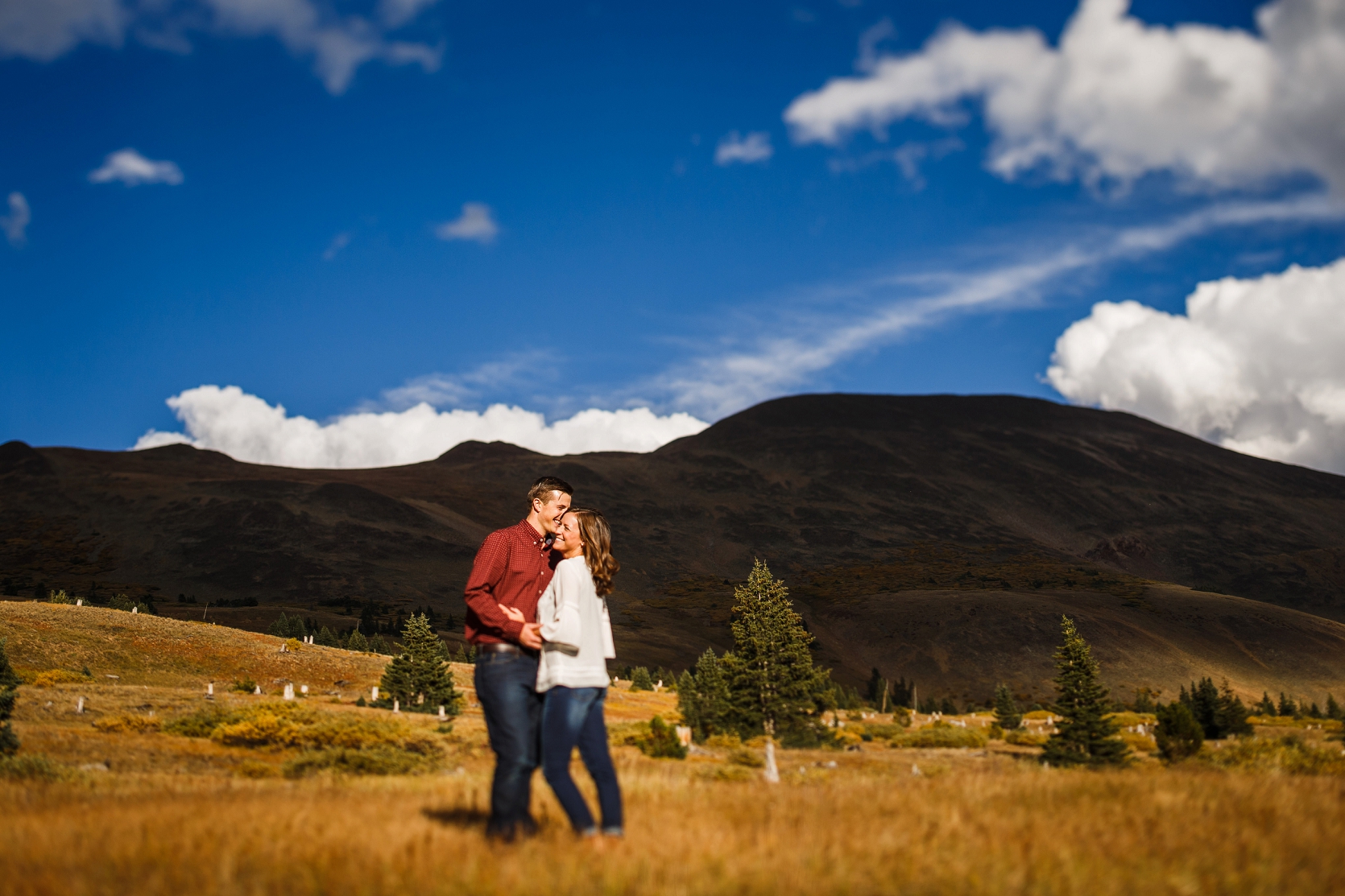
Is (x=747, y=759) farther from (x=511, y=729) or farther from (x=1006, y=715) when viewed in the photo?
(x=1006, y=715)

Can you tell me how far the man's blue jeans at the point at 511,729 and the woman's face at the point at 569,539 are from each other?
2.63ft

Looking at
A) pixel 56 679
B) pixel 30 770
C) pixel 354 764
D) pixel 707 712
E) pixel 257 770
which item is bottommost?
pixel 707 712

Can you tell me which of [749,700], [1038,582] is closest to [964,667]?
[1038,582]

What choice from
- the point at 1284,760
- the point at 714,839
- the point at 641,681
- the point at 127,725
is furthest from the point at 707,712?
the point at 641,681

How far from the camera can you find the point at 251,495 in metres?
190

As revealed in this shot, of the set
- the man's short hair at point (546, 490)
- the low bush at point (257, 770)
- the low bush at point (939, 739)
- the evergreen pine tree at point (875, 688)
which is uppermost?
the man's short hair at point (546, 490)

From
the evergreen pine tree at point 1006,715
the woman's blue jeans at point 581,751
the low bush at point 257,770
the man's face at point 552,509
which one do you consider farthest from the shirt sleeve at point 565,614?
the evergreen pine tree at point 1006,715

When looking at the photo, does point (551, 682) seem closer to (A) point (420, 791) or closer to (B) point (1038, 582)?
(A) point (420, 791)

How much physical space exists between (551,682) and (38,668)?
125 ft

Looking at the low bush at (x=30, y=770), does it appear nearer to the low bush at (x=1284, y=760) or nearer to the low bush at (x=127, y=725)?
the low bush at (x=127, y=725)

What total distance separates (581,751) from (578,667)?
541mm

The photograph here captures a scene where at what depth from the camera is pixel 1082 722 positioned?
24.3m

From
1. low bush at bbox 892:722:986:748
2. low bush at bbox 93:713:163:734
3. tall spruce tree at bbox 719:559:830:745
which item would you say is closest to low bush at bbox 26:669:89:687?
low bush at bbox 93:713:163:734

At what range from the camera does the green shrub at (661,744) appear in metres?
18.8
